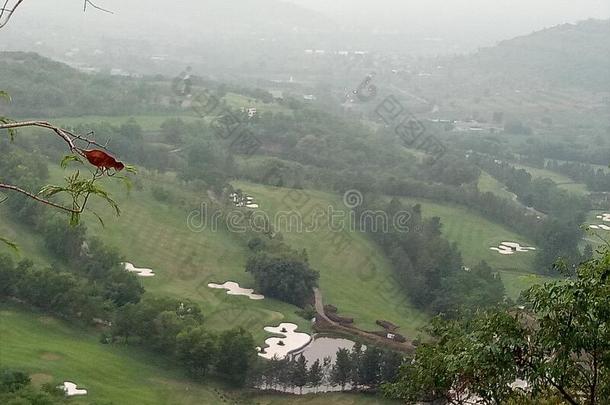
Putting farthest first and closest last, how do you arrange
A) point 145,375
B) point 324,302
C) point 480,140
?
point 480,140 → point 324,302 → point 145,375

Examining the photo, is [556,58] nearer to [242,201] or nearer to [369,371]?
[242,201]

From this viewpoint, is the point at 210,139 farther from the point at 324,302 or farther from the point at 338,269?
the point at 324,302

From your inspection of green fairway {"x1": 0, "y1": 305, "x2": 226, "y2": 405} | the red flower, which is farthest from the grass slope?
the red flower

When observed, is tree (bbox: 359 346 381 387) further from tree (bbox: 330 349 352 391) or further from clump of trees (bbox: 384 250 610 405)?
clump of trees (bbox: 384 250 610 405)

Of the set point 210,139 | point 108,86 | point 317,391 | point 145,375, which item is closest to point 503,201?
point 210,139

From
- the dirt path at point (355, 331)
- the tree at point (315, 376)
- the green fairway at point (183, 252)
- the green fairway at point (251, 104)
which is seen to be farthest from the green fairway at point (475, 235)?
the green fairway at point (251, 104)

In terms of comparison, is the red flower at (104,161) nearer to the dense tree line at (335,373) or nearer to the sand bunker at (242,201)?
the dense tree line at (335,373)

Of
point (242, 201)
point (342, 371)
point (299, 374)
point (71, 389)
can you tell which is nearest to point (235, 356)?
point (299, 374)
